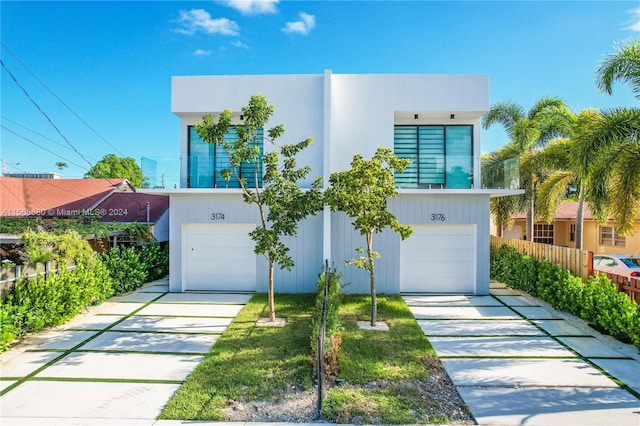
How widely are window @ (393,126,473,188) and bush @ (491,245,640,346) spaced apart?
11.3 ft

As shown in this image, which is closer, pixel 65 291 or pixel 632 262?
pixel 65 291

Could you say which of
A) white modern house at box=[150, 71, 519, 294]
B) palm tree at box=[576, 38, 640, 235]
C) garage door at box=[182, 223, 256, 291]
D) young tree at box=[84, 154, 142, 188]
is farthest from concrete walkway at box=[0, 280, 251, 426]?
young tree at box=[84, 154, 142, 188]

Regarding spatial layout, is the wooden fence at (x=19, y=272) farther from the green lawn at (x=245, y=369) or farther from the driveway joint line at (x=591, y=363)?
the driveway joint line at (x=591, y=363)

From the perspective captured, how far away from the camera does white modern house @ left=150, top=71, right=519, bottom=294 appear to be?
10922 millimetres

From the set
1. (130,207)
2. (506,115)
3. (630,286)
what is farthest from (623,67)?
(130,207)

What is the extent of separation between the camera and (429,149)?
39.0ft

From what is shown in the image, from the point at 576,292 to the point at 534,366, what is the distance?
3.30 m

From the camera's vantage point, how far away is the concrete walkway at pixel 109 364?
14.9ft

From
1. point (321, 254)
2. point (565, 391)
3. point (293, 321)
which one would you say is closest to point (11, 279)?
point (293, 321)

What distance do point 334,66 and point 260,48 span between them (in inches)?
119

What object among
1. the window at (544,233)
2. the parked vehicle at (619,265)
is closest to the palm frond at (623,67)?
the parked vehicle at (619,265)

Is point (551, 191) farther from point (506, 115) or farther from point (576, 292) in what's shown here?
point (576, 292)

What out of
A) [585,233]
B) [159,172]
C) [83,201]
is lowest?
[585,233]

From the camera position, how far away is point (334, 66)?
1138 centimetres
